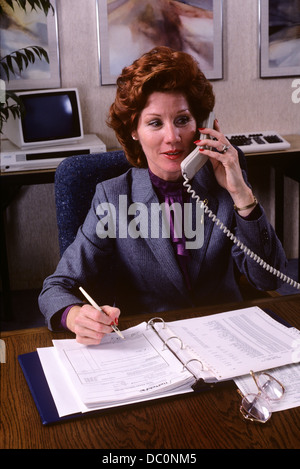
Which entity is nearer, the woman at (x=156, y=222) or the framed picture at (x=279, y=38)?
the woman at (x=156, y=222)

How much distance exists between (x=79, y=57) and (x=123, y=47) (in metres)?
0.26

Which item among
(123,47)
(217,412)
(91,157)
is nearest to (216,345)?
(217,412)

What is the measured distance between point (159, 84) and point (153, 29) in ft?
5.97

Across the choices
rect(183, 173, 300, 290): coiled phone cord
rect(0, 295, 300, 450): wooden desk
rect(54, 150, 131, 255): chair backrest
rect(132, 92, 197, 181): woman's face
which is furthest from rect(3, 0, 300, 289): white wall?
rect(0, 295, 300, 450): wooden desk

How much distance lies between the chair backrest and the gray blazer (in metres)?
0.07

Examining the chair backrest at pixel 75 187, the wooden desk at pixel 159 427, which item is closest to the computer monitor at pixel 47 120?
the chair backrest at pixel 75 187

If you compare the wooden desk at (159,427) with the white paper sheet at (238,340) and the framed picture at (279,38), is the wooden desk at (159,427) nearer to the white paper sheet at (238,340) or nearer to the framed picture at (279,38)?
the white paper sheet at (238,340)

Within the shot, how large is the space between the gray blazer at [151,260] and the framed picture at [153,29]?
5.75 feet

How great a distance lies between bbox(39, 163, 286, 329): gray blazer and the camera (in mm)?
1300

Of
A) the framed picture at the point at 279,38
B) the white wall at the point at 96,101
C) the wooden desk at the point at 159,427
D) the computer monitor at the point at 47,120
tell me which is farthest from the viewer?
the framed picture at the point at 279,38

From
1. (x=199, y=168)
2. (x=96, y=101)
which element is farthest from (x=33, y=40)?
(x=199, y=168)

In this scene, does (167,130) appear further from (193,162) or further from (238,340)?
(238,340)

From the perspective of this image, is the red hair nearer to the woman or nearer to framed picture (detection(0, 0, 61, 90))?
the woman

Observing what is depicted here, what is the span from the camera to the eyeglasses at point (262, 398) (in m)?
0.74
